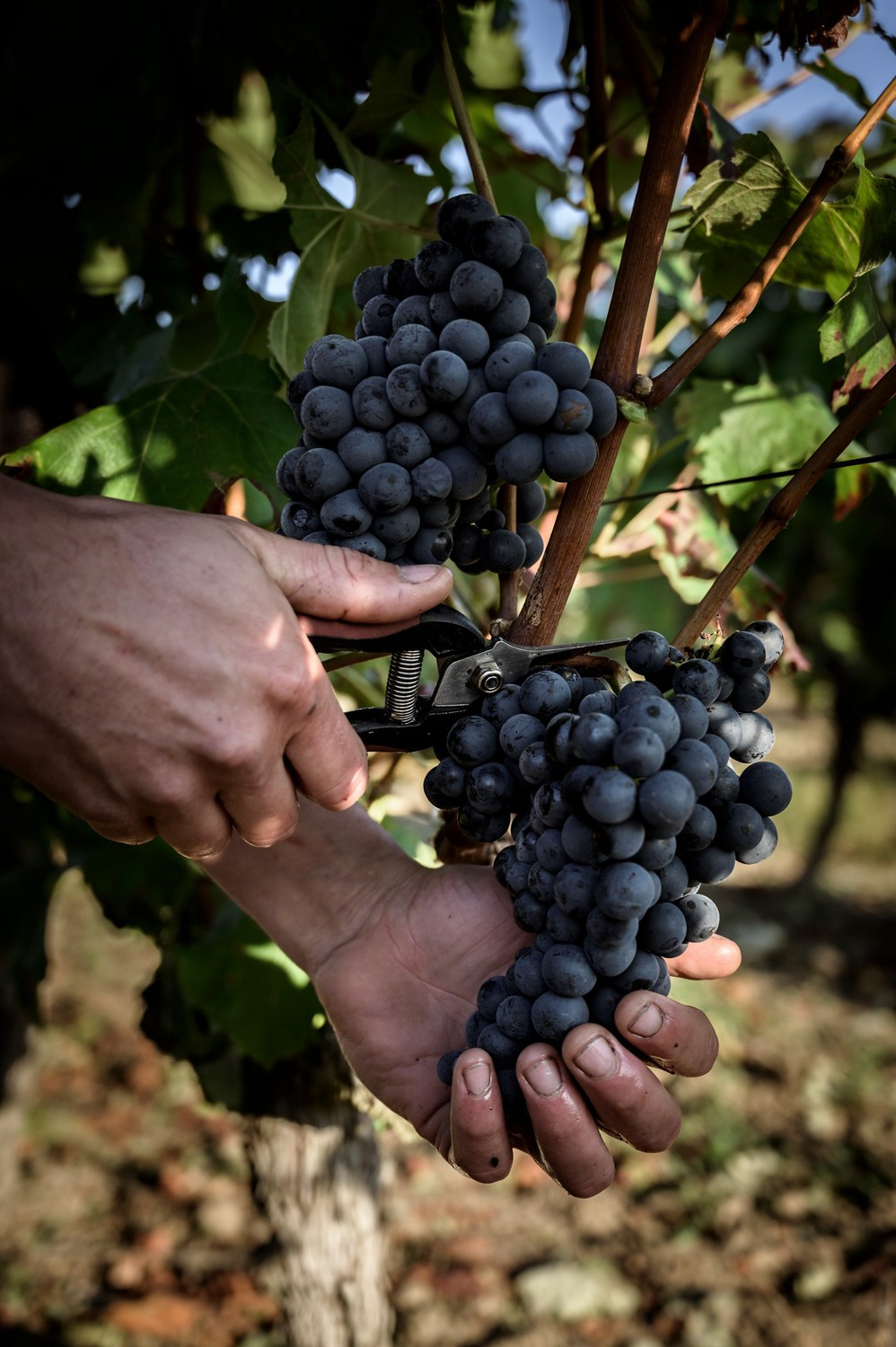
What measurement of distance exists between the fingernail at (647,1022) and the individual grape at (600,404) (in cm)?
62

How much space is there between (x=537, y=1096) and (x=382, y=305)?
0.90 m

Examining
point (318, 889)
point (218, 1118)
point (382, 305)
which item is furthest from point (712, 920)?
point (218, 1118)

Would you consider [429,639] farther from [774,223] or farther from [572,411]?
[774,223]

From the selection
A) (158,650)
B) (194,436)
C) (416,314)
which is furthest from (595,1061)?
A: (194,436)

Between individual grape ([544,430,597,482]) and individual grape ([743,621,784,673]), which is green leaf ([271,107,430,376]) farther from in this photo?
individual grape ([743,621,784,673])

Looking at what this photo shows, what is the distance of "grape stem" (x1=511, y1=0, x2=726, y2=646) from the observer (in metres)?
1.11

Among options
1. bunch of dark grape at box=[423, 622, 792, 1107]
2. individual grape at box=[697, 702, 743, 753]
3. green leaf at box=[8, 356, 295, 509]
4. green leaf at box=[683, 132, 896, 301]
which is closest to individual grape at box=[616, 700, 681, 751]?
bunch of dark grape at box=[423, 622, 792, 1107]

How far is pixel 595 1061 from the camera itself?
97 cm

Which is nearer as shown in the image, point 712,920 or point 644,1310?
point 712,920

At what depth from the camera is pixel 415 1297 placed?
2871 mm

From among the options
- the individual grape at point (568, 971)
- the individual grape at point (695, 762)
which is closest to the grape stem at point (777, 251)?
the individual grape at point (695, 762)

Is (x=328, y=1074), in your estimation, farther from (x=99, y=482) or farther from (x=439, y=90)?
(x=439, y=90)

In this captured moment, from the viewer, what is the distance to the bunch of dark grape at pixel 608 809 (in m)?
0.95

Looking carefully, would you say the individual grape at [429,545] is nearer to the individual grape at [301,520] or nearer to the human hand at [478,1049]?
the individual grape at [301,520]
